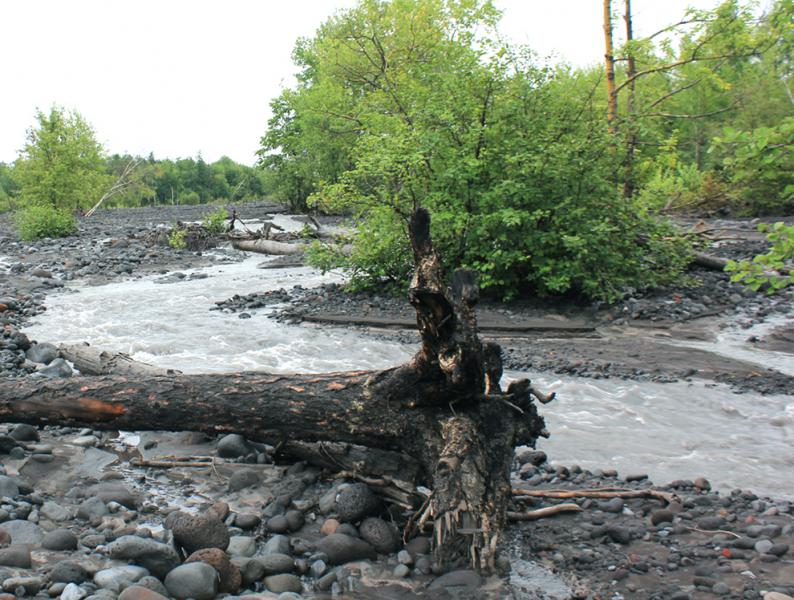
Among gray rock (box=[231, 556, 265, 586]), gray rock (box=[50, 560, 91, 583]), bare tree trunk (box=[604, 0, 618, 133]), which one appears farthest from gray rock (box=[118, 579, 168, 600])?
bare tree trunk (box=[604, 0, 618, 133])

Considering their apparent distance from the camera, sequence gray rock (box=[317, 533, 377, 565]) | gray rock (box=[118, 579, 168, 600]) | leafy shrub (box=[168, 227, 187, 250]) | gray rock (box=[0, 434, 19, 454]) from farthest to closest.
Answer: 1. leafy shrub (box=[168, 227, 187, 250])
2. gray rock (box=[0, 434, 19, 454])
3. gray rock (box=[317, 533, 377, 565])
4. gray rock (box=[118, 579, 168, 600])

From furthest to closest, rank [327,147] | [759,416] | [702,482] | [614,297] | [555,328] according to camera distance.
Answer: [327,147]
[614,297]
[555,328]
[759,416]
[702,482]

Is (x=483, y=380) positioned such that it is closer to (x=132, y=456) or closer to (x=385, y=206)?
(x=132, y=456)

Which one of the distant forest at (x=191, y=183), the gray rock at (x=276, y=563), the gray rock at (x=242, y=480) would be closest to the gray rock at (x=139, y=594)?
the gray rock at (x=276, y=563)

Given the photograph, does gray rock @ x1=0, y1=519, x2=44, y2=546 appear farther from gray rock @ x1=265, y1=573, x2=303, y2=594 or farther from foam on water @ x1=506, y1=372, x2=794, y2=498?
foam on water @ x1=506, y1=372, x2=794, y2=498

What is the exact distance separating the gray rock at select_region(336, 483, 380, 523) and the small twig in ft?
3.10

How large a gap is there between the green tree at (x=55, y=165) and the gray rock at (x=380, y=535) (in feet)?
119

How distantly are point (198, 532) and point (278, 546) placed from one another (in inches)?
20.0

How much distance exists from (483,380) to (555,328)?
23.9ft

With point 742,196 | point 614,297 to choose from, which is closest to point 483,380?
point 614,297

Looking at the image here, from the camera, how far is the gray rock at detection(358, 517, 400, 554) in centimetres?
441

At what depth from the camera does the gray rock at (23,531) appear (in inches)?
167

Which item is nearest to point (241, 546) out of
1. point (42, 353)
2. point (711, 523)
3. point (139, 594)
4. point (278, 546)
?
point (278, 546)

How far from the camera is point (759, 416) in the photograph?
747cm
